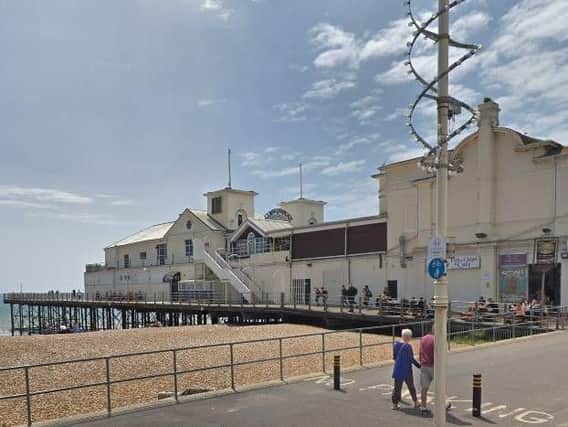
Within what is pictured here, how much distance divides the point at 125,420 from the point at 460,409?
225 inches

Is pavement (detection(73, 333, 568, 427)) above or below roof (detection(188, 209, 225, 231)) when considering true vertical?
below

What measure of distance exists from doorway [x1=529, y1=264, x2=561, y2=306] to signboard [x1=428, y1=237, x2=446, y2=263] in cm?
2287

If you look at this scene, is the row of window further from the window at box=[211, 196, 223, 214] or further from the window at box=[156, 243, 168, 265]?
the window at box=[211, 196, 223, 214]

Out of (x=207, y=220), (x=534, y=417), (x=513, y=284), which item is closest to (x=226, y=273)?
(x=207, y=220)

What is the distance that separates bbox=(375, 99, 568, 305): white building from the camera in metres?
25.4

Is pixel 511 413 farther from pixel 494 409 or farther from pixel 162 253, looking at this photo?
pixel 162 253

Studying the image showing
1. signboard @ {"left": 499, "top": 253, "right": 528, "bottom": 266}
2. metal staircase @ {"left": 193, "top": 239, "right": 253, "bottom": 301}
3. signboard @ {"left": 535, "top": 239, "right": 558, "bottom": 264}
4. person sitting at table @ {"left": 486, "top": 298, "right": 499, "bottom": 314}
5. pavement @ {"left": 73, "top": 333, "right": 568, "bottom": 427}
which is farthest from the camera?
metal staircase @ {"left": 193, "top": 239, "right": 253, "bottom": 301}

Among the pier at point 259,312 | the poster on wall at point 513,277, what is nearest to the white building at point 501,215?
the poster on wall at point 513,277

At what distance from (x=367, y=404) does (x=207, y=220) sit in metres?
46.2

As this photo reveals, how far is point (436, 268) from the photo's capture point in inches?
211

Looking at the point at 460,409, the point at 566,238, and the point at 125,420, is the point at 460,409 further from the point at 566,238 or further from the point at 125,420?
the point at 566,238

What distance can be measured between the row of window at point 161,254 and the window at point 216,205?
4.13 metres

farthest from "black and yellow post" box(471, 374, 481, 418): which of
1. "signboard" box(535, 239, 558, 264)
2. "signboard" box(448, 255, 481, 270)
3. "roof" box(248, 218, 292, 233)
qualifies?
"roof" box(248, 218, 292, 233)

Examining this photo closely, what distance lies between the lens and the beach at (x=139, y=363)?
43.7ft
